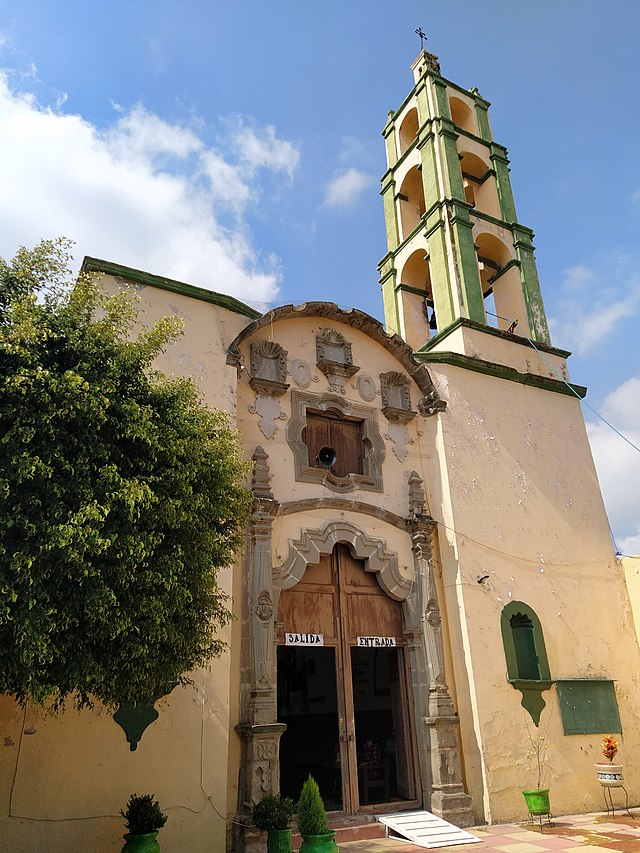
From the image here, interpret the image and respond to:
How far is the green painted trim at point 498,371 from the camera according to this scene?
11719 millimetres

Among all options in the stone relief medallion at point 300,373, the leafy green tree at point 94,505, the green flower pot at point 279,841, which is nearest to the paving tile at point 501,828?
the green flower pot at point 279,841

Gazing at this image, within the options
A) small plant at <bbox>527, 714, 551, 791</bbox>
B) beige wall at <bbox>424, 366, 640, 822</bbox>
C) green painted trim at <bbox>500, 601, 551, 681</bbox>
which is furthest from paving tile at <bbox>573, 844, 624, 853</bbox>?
green painted trim at <bbox>500, 601, 551, 681</bbox>

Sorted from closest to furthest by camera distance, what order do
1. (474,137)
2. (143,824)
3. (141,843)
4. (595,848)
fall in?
(141,843) → (143,824) → (595,848) → (474,137)

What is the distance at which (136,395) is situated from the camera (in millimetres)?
6199

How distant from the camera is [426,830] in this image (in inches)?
320

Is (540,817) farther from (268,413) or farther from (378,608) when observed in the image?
(268,413)

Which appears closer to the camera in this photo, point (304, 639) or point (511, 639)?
point (304, 639)

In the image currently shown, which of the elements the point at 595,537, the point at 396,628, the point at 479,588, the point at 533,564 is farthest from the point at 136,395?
the point at 595,537

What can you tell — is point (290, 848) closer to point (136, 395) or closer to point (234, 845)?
point (234, 845)

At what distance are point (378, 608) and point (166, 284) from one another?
5.74 meters

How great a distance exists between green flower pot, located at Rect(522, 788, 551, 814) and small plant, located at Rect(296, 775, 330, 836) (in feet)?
12.2

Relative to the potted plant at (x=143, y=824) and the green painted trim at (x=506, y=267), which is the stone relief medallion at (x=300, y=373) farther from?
the green painted trim at (x=506, y=267)

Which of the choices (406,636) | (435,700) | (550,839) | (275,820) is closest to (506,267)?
(406,636)

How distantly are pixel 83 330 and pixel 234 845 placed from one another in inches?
231
